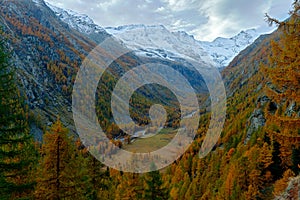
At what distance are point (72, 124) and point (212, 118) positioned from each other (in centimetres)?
9949

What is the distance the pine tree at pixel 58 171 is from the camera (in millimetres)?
17250

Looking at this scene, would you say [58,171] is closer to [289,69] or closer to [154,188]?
[154,188]

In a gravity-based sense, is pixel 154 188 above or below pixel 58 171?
below

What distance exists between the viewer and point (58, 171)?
17.8 metres

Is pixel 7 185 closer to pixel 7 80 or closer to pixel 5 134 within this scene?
pixel 5 134

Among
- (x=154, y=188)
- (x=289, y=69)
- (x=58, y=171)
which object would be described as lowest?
(x=154, y=188)

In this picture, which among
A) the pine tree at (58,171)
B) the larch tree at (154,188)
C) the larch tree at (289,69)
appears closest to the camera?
the larch tree at (289,69)

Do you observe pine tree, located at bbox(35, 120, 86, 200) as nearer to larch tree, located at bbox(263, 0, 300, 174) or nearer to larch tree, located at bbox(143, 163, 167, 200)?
larch tree, located at bbox(143, 163, 167, 200)

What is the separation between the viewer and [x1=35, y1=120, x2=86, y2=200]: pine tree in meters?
17.2

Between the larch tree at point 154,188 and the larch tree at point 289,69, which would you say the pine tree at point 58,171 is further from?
the larch tree at point 289,69

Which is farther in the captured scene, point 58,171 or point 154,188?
point 154,188

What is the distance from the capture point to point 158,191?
24156 millimetres

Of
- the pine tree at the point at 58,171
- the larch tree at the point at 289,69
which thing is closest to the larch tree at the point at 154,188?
the pine tree at the point at 58,171

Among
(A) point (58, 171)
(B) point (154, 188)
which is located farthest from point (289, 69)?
(B) point (154, 188)
